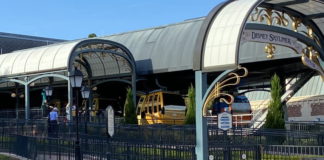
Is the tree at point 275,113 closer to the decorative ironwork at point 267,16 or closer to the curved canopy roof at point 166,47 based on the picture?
the curved canopy roof at point 166,47

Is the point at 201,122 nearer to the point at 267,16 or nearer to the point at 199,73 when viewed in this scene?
the point at 199,73

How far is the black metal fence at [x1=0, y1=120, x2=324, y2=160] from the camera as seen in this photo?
13.4 metres

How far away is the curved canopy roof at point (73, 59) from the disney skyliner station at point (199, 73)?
8 cm

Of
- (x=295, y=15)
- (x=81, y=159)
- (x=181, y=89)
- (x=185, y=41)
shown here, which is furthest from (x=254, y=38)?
(x=181, y=89)

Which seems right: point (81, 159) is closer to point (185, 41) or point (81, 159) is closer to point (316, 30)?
point (316, 30)

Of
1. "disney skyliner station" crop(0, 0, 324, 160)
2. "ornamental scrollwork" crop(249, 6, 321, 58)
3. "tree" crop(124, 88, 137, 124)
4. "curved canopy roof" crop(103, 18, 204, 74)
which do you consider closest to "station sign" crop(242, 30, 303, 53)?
"disney skyliner station" crop(0, 0, 324, 160)

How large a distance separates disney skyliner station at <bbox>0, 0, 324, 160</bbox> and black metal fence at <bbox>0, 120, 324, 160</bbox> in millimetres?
43

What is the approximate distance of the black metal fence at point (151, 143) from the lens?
13391mm

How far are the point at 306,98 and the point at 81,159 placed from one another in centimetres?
3670

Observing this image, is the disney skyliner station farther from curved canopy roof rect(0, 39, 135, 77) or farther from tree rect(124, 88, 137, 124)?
tree rect(124, 88, 137, 124)

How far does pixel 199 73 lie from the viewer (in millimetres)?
10266

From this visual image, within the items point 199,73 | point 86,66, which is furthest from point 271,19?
point 86,66

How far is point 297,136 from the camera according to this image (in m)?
22.0

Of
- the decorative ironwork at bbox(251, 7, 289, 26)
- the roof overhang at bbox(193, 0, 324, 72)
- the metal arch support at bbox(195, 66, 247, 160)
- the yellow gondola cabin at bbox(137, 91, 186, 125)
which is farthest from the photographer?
the yellow gondola cabin at bbox(137, 91, 186, 125)
